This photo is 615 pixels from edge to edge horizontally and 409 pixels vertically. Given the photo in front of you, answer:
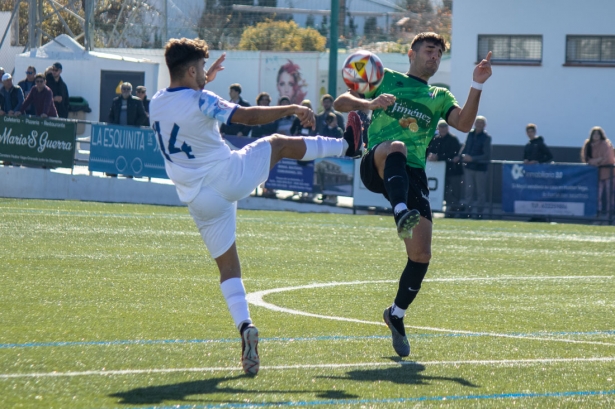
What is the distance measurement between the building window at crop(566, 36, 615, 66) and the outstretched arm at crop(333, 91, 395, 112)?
22.9 meters

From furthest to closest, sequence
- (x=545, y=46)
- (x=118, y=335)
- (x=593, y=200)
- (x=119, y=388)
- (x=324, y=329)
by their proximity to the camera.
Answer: (x=545, y=46), (x=593, y=200), (x=324, y=329), (x=118, y=335), (x=119, y=388)

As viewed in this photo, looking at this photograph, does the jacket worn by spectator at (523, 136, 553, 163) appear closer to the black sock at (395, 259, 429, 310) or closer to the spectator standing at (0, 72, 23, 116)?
the spectator standing at (0, 72, 23, 116)

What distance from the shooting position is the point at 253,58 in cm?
3388

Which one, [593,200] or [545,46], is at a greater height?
[545,46]

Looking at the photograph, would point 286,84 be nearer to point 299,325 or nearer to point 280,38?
point 280,38

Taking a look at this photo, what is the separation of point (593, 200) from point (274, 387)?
1428cm

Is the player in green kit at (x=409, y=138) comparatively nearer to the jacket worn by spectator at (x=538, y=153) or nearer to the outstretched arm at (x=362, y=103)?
the outstretched arm at (x=362, y=103)

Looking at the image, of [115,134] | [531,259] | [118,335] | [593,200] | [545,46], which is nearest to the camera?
[118,335]

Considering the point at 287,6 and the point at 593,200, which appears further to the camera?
the point at 287,6

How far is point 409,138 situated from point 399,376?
191 cm

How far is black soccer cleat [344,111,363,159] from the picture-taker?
6.75 meters

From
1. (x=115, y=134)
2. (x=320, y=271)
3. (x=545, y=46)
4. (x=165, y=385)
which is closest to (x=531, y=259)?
(x=320, y=271)

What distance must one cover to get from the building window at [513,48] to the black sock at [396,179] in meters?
22.8

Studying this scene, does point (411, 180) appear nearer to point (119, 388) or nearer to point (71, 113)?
→ point (119, 388)
